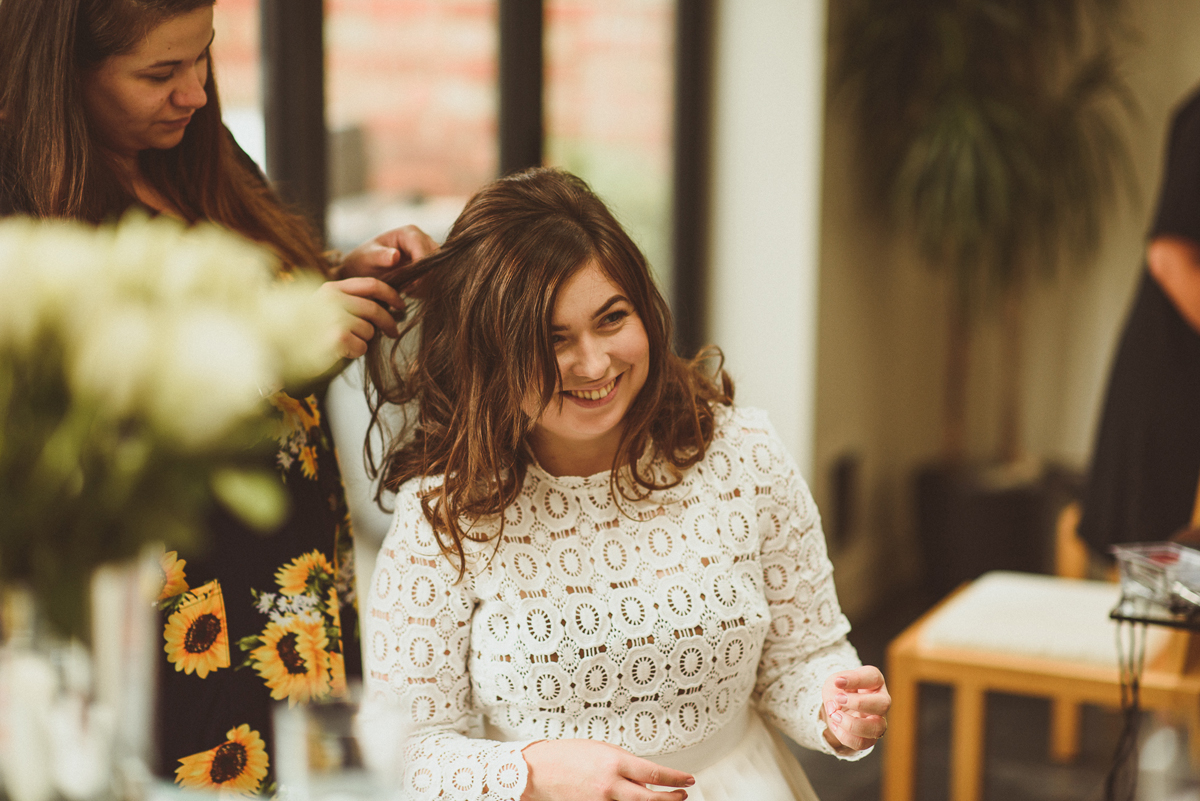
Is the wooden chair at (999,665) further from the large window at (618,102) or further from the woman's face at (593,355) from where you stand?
the large window at (618,102)

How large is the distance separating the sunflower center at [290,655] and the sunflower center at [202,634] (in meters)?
0.07

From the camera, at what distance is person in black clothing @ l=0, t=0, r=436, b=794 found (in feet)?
3.54

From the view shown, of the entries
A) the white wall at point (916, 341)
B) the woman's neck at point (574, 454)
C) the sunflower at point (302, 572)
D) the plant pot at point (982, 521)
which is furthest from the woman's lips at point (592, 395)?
the plant pot at point (982, 521)

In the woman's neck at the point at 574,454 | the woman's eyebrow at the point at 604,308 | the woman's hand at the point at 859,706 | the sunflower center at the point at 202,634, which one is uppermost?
the woman's eyebrow at the point at 604,308

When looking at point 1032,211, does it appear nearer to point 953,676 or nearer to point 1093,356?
point 1093,356

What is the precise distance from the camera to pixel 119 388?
57cm

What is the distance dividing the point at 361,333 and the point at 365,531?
1237 mm

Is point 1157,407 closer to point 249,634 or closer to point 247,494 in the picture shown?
point 249,634

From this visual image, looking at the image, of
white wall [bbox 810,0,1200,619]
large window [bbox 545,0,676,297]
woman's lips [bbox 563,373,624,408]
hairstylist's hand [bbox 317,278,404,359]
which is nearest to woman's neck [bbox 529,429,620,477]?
woman's lips [bbox 563,373,624,408]

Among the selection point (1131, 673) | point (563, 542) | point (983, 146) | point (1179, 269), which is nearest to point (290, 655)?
point (563, 542)

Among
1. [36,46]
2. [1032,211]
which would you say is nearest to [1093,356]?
[1032,211]

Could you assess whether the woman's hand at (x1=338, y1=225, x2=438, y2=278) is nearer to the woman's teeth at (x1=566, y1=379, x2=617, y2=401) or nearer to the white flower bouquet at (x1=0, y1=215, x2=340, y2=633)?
the woman's teeth at (x1=566, y1=379, x2=617, y2=401)

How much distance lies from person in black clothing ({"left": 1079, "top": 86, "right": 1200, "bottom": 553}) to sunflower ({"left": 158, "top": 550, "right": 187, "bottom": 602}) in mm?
1960

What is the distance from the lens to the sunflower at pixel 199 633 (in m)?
1.15
